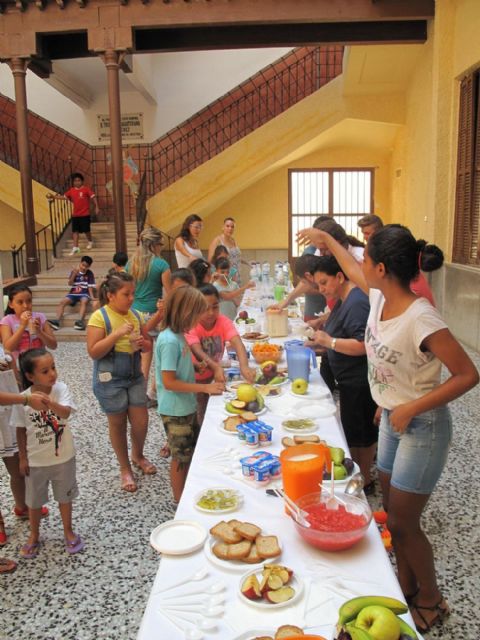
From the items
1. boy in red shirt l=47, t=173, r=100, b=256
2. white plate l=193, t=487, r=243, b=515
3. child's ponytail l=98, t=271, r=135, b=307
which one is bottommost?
white plate l=193, t=487, r=243, b=515

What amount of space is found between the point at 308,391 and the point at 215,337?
0.72 m

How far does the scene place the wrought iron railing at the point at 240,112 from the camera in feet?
39.6

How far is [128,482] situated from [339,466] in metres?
1.97

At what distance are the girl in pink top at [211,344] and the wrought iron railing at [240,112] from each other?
375 inches

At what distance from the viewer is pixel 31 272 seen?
9508mm

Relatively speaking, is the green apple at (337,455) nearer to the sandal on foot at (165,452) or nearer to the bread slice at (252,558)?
the bread slice at (252,558)

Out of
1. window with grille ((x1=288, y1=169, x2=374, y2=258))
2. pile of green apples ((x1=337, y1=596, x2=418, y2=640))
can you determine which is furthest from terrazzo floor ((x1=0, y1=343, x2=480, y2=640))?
window with grille ((x1=288, y1=169, x2=374, y2=258))

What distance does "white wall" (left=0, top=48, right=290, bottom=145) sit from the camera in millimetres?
13078

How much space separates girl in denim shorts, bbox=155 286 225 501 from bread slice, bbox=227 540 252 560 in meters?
1.23

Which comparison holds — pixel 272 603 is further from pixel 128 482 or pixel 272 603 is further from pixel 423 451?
pixel 128 482

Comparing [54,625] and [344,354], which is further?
[344,354]

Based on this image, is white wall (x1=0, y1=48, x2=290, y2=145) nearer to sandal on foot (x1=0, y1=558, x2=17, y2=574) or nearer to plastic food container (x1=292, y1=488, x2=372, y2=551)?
sandal on foot (x1=0, y1=558, x2=17, y2=574)

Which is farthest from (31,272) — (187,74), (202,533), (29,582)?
(202,533)

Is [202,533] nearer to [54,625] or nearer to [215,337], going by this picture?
[54,625]
